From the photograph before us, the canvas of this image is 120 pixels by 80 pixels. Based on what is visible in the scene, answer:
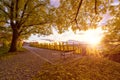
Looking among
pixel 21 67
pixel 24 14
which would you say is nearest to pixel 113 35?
pixel 21 67

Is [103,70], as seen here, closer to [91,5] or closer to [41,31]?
[91,5]

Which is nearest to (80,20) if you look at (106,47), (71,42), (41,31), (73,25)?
(73,25)

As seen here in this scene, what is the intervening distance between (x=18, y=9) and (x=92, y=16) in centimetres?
1622

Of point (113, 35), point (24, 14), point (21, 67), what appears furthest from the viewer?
point (24, 14)

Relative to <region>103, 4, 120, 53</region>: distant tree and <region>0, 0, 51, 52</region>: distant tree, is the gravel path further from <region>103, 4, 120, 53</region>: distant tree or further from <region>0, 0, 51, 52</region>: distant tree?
<region>0, 0, 51, 52</region>: distant tree

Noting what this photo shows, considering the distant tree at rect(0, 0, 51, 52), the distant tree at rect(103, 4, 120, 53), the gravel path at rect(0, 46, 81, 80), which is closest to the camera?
the gravel path at rect(0, 46, 81, 80)

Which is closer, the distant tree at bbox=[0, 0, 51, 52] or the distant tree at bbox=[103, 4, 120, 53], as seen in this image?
the distant tree at bbox=[103, 4, 120, 53]

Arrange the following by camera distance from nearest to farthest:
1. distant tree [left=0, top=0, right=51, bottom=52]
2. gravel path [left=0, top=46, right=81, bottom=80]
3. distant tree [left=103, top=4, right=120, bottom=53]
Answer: gravel path [left=0, top=46, right=81, bottom=80], distant tree [left=103, top=4, right=120, bottom=53], distant tree [left=0, top=0, right=51, bottom=52]

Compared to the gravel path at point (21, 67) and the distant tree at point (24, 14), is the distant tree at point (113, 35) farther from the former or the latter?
the distant tree at point (24, 14)

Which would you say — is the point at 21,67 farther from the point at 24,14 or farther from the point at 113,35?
the point at 24,14

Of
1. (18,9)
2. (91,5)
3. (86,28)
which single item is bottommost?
(86,28)

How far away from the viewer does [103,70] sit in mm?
11680

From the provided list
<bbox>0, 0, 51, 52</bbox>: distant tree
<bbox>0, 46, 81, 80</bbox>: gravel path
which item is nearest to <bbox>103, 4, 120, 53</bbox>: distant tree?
<bbox>0, 46, 81, 80</bbox>: gravel path

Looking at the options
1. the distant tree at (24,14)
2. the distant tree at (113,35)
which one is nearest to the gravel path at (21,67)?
the distant tree at (113,35)
